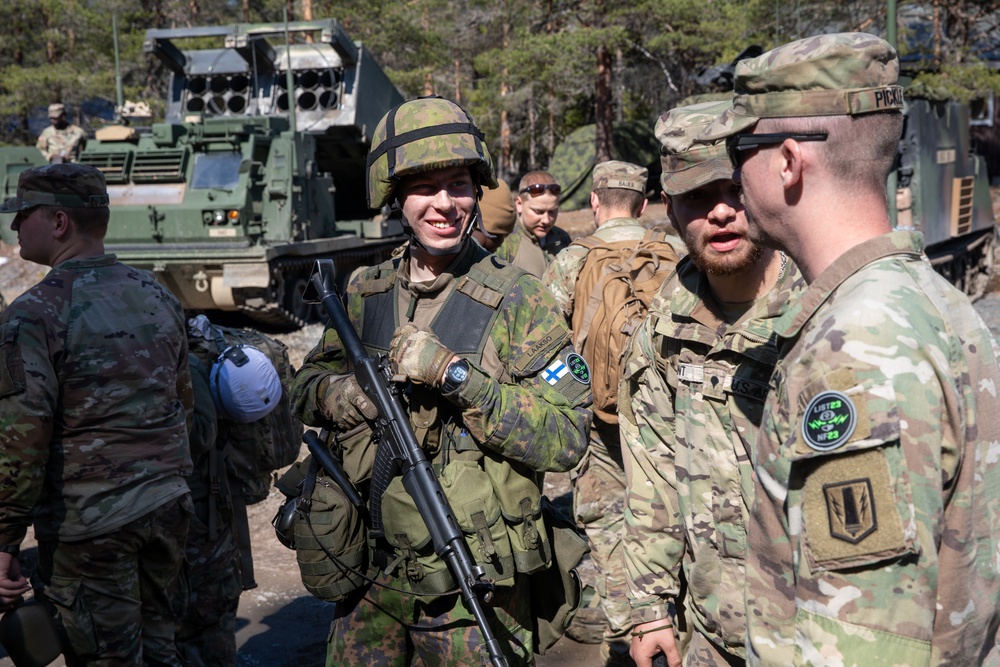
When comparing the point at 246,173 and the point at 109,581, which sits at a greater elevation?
the point at 246,173

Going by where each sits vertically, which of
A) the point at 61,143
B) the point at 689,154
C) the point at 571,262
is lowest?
the point at 571,262

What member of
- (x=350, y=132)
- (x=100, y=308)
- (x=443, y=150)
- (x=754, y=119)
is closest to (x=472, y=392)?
(x=443, y=150)

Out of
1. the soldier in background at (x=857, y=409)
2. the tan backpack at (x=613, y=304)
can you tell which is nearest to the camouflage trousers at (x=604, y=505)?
the tan backpack at (x=613, y=304)

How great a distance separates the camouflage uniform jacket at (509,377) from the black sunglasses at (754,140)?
3.44 ft

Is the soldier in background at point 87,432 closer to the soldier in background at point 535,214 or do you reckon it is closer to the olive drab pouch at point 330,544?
the olive drab pouch at point 330,544

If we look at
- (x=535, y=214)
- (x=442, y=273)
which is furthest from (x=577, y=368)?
(x=535, y=214)

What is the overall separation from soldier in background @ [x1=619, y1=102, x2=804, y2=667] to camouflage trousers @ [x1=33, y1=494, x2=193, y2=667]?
5.38ft

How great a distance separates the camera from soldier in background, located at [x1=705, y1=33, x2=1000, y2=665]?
1.42 metres

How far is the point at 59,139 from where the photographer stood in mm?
15898

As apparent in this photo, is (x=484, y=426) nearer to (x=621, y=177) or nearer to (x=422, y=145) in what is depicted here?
(x=422, y=145)

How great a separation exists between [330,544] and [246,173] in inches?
411

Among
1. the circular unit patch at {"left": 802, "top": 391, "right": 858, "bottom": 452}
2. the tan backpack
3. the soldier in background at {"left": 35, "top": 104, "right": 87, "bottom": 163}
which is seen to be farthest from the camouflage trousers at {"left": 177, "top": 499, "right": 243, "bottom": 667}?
the soldier in background at {"left": 35, "top": 104, "right": 87, "bottom": 163}

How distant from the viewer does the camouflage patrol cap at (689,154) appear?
104 inches

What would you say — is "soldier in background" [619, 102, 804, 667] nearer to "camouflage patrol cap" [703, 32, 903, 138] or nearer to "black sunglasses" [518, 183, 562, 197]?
"camouflage patrol cap" [703, 32, 903, 138]
